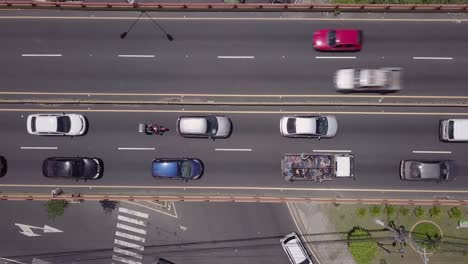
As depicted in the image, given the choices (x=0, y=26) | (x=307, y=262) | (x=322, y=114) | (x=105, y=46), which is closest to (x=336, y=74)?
(x=322, y=114)

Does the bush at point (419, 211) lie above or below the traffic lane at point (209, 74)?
below

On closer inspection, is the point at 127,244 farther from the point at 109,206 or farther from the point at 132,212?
the point at 109,206

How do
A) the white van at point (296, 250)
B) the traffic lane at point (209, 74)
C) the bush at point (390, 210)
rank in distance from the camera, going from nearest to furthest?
1. the white van at point (296, 250)
2. the bush at point (390, 210)
3. the traffic lane at point (209, 74)

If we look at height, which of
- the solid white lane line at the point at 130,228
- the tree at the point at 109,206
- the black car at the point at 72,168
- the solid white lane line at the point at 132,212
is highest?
the black car at the point at 72,168

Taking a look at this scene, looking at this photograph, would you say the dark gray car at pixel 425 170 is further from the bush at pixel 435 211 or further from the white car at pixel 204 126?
the white car at pixel 204 126

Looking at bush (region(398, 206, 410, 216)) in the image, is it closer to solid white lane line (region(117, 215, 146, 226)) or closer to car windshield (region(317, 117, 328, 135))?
car windshield (region(317, 117, 328, 135))

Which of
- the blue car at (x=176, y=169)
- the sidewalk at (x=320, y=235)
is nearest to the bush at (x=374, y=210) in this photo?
the sidewalk at (x=320, y=235)
